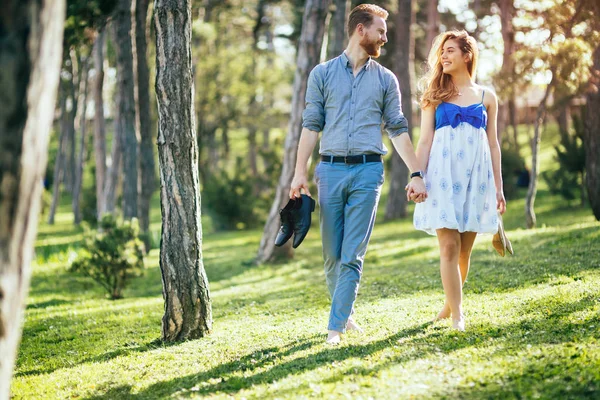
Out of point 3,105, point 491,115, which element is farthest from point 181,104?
point 3,105

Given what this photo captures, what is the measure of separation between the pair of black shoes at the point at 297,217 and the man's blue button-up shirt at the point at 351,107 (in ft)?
1.44

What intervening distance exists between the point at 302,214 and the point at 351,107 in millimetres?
911

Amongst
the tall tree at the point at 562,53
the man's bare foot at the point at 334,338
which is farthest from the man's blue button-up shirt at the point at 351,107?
the tall tree at the point at 562,53

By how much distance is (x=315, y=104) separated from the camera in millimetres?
5312

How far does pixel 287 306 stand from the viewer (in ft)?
26.4

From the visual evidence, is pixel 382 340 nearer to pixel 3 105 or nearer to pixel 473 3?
pixel 3 105

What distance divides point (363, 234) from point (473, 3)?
26517 mm

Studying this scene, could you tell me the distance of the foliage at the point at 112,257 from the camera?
34.9 ft

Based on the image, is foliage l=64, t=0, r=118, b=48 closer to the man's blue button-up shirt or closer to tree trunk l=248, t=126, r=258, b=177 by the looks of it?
the man's blue button-up shirt

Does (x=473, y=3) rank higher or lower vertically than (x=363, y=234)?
higher

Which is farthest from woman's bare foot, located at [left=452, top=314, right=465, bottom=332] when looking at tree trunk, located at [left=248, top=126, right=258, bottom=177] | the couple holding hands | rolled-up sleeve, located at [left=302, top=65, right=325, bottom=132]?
tree trunk, located at [left=248, top=126, right=258, bottom=177]

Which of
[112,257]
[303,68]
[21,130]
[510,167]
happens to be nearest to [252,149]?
[510,167]

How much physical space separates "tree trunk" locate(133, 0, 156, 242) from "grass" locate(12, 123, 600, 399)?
17.9 ft

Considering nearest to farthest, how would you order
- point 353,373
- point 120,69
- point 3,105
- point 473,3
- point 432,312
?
point 3,105
point 353,373
point 432,312
point 120,69
point 473,3
